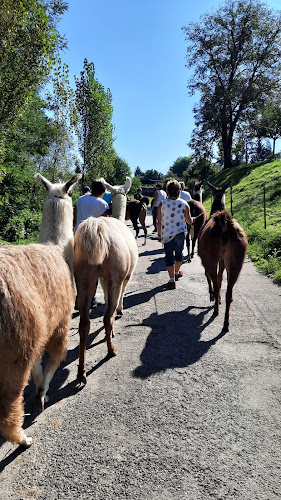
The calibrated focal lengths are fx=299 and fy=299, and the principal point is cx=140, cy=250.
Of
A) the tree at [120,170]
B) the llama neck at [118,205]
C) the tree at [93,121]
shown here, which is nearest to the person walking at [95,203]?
the llama neck at [118,205]

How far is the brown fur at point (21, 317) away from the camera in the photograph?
1945 millimetres

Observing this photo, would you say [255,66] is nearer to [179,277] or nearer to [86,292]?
[179,277]

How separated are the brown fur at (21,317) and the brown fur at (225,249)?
8.80ft

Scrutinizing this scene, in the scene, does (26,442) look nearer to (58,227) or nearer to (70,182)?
(58,227)

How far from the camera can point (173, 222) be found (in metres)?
6.18

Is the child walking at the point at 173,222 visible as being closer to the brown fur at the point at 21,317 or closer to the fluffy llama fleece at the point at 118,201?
the fluffy llama fleece at the point at 118,201

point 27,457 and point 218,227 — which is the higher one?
point 218,227

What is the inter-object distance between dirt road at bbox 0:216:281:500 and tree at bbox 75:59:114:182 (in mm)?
18380

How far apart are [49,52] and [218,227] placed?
576cm

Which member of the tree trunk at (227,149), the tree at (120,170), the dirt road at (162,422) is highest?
the tree at (120,170)

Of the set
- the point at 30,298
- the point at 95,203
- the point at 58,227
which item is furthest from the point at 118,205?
the point at 30,298

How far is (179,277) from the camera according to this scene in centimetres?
705

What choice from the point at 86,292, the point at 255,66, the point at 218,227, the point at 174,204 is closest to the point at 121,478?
the point at 86,292

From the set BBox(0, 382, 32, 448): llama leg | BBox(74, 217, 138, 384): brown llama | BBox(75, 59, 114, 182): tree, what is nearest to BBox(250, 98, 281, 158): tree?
BBox(75, 59, 114, 182): tree
